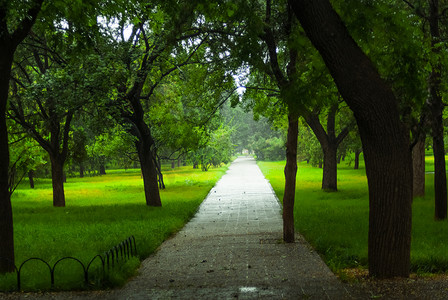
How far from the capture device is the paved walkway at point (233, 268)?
6.02 meters

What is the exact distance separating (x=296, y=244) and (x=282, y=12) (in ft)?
18.6

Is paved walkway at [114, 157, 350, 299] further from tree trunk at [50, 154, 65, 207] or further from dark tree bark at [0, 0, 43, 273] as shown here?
tree trunk at [50, 154, 65, 207]

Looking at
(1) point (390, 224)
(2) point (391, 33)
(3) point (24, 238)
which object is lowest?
(3) point (24, 238)

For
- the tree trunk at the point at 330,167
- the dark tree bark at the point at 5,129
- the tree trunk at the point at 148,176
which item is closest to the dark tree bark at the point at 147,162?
the tree trunk at the point at 148,176

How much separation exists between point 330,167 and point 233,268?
53.3ft

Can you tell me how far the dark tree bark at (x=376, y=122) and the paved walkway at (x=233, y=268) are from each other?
1075mm

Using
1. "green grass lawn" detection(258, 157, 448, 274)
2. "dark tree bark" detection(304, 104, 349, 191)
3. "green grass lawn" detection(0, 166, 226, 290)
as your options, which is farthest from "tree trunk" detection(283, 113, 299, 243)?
"dark tree bark" detection(304, 104, 349, 191)

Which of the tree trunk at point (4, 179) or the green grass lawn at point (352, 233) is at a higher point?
the tree trunk at point (4, 179)

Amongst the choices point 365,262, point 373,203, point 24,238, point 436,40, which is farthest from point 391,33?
point 24,238

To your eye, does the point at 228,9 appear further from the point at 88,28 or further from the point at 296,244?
the point at 296,244

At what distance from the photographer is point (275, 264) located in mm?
7836

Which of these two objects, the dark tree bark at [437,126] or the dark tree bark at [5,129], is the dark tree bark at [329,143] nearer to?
the dark tree bark at [437,126]

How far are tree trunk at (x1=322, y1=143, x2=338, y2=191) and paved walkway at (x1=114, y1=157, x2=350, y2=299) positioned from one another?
1035cm

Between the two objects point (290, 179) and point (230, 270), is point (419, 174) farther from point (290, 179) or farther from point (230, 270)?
point (230, 270)
